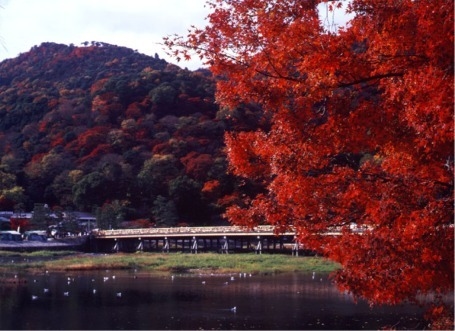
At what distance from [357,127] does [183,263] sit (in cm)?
3541

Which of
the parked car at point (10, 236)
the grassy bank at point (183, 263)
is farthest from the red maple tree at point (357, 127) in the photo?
the parked car at point (10, 236)

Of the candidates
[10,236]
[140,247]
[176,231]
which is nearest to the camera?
[176,231]

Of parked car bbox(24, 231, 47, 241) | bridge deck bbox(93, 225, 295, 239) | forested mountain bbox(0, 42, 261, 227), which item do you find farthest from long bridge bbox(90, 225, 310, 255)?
parked car bbox(24, 231, 47, 241)

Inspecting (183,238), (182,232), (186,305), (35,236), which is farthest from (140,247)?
(186,305)

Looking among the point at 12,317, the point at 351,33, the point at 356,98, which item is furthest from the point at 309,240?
the point at 12,317

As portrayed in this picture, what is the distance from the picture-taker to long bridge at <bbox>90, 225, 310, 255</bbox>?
49.8m

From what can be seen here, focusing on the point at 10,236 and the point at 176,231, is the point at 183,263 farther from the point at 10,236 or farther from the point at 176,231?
the point at 10,236

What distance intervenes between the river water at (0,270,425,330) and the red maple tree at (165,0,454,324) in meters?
11.7

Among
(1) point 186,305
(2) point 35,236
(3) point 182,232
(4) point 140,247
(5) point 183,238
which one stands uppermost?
(3) point 182,232

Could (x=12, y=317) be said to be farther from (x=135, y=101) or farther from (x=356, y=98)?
(x=135, y=101)

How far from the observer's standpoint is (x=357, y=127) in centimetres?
727

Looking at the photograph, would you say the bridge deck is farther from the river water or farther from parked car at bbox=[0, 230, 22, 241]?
the river water

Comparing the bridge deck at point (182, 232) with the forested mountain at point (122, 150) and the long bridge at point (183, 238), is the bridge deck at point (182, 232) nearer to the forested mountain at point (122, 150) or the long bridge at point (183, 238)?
the long bridge at point (183, 238)

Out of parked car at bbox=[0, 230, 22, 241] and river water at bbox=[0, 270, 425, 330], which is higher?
parked car at bbox=[0, 230, 22, 241]
